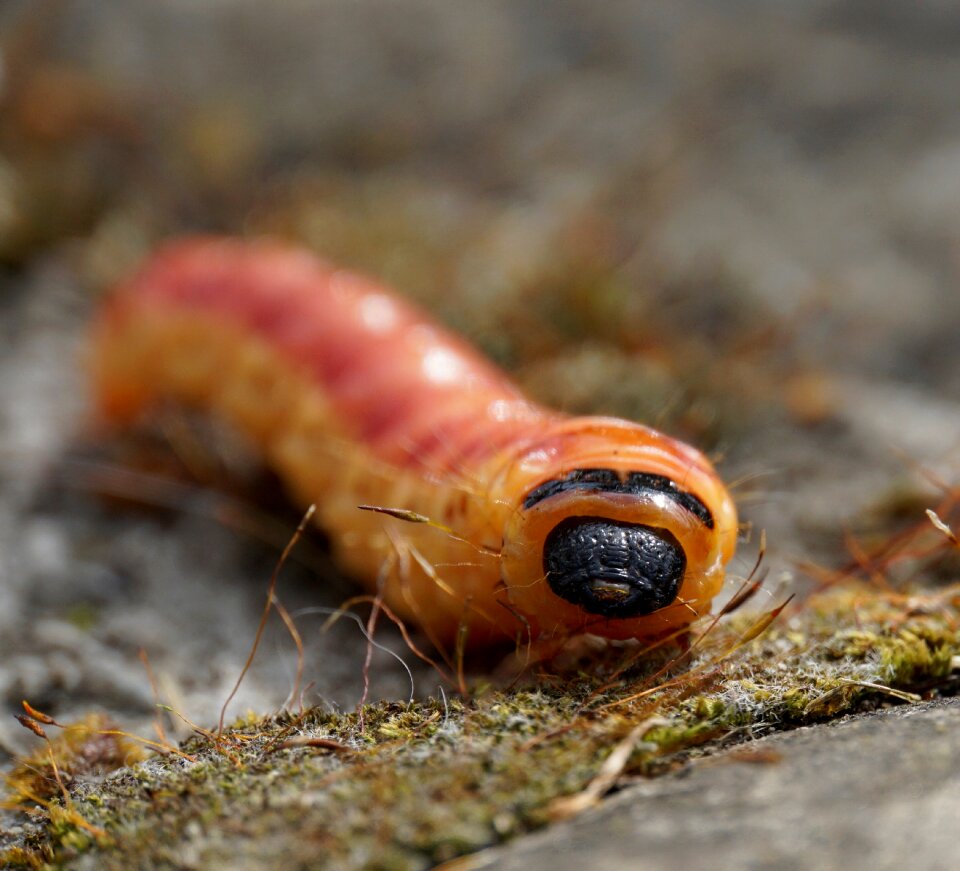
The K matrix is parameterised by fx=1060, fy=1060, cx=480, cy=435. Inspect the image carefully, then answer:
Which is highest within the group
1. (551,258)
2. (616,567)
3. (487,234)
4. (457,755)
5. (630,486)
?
(487,234)

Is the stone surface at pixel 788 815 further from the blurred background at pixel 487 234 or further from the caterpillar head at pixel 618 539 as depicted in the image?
the blurred background at pixel 487 234

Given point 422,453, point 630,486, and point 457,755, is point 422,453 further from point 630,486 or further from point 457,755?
point 457,755

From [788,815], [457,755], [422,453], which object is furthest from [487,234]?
[788,815]

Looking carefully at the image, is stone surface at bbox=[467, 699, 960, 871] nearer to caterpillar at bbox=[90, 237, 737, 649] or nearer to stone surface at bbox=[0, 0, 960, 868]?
stone surface at bbox=[0, 0, 960, 868]

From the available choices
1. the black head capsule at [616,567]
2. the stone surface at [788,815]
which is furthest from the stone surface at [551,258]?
the black head capsule at [616,567]

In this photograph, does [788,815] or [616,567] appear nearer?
[788,815]

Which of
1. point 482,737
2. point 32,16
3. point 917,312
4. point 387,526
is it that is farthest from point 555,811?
point 32,16

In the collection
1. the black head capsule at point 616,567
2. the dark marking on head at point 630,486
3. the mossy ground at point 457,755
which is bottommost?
the mossy ground at point 457,755
